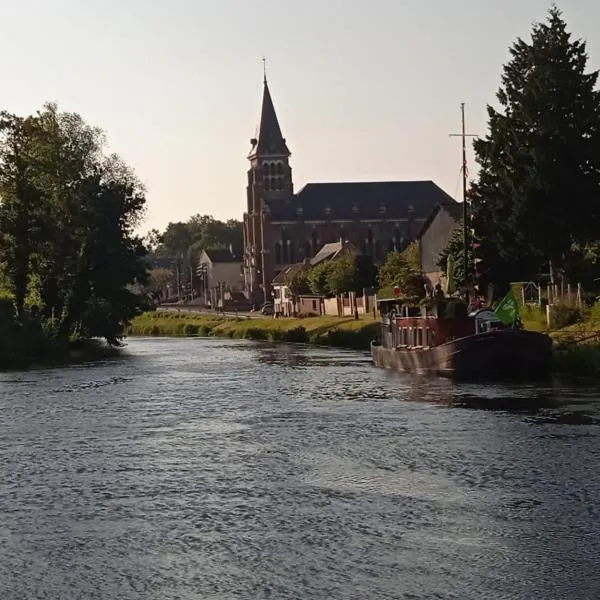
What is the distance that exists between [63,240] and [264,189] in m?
110

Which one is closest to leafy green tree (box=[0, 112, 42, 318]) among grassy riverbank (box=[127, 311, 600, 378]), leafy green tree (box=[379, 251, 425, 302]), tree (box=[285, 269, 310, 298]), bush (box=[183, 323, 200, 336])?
grassy riverbank (box=[127, 311, 600, 378])

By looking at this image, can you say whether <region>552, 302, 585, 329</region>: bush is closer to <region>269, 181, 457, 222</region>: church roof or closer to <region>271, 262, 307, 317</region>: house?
<region>271, 262, 307, 317</region>: house

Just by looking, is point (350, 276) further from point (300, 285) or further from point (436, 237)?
point (300, 285)

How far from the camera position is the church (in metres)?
182

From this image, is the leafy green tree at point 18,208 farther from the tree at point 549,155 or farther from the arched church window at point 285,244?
the arched church window at point 285,244

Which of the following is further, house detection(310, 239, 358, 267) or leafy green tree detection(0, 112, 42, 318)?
house detection(310, 239, 358, 267)

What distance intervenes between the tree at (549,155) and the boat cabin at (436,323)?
25.2ft

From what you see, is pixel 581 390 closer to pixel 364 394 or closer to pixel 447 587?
pixel 364 394

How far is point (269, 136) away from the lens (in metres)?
182

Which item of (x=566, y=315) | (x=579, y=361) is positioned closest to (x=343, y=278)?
(x=566, y=315)

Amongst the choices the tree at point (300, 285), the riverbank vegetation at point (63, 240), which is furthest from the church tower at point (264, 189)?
the riverbank vegetation at point (63, 240)

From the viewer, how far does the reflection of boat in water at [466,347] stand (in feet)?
143

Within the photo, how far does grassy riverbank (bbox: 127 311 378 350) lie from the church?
50.2 m

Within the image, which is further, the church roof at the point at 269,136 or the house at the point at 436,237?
the church roof at the point at 269,136
